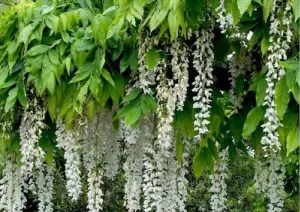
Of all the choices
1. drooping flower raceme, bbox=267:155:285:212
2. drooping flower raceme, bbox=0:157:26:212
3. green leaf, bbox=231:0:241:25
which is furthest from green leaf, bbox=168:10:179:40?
drooping flower raceme, bbox=0:157:26:212

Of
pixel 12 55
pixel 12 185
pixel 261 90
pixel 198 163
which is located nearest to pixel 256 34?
pixel 261 90

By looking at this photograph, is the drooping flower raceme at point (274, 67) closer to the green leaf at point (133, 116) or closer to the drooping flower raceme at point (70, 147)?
the green leaf at point (133, 116)

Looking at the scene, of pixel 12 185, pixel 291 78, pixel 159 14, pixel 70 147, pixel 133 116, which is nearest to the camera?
pixel 291 78

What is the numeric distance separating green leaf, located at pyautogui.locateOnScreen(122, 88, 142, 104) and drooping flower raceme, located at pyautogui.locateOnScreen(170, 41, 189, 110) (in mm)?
170

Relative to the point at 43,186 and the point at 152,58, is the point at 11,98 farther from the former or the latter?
the point at 43,186

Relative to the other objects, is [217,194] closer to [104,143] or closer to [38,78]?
[104,143]

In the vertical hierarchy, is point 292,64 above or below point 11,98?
below

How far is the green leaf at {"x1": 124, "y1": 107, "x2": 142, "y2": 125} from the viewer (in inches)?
92.1

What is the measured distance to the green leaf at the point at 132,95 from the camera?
248 cm

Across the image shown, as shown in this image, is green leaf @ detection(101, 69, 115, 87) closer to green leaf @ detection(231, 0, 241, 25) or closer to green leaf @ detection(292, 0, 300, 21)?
green leaf @ detection(231, 0, 241, 25)

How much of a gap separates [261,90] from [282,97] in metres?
0.26

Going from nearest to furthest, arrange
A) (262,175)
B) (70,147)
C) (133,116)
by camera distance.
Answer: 1. (133,116)
2. (70,147)
3. (262,175)

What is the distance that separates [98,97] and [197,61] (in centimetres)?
50

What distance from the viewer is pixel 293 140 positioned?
1939 millimetres
